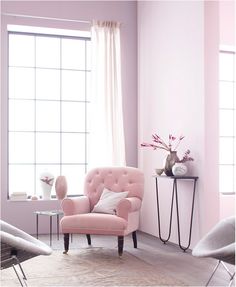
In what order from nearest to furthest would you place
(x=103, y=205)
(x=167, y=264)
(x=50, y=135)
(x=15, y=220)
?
1. (x=167, y=264)
2. (x=103, y=205)
3. (x=15, y=220)
4. (x=50, y=135)

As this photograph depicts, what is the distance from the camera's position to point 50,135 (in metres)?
6.99

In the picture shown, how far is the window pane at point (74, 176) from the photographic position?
23.2ft

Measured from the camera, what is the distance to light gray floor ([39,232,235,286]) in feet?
13.3

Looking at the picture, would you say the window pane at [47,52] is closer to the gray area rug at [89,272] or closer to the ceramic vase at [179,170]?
the ceramic vase at [179,170]

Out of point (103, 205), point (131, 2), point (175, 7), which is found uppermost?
point (131, 2)

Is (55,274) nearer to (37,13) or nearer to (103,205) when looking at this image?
(103,205)

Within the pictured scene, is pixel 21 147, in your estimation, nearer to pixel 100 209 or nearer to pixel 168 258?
pixel 100 209

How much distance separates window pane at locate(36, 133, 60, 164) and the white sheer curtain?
595 millimetres

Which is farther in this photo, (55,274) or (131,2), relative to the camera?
(131,2)

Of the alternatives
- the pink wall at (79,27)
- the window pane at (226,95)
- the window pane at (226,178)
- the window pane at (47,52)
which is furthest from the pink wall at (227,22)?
the window pane at (47,52)

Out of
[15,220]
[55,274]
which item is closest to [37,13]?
[15,220]

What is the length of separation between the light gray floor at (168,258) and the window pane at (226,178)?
1651 mm

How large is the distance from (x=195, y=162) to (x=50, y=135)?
259 centimetres

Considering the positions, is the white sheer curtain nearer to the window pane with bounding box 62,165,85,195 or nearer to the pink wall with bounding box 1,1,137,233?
the pink wall with bounding box 1,1,137,233
